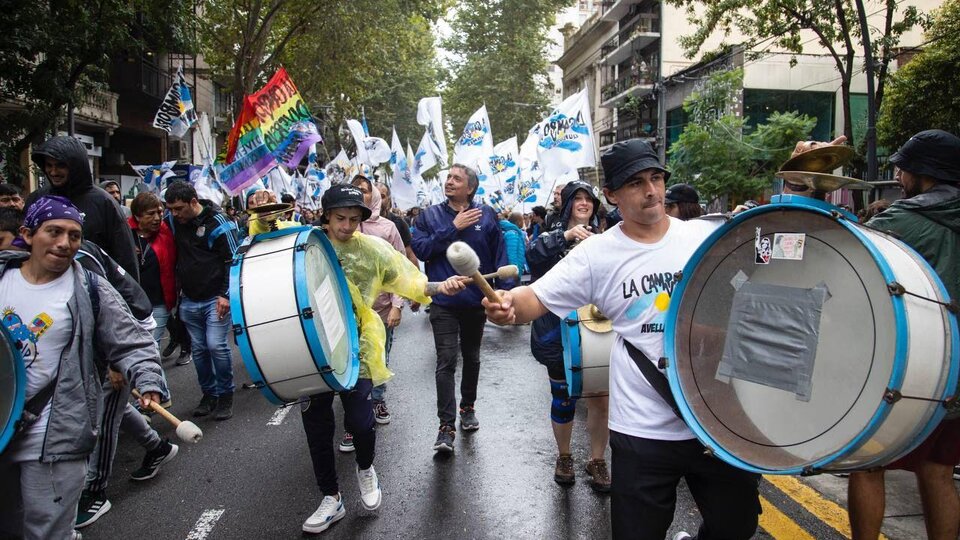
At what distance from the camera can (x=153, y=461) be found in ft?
15.3

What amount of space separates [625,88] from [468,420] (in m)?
34.8

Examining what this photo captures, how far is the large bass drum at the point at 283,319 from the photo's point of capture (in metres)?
3.37

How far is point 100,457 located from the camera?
12.8 feet

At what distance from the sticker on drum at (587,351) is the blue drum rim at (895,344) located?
1.43m

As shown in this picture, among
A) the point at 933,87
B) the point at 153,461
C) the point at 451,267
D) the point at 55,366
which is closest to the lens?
the point at 55,366

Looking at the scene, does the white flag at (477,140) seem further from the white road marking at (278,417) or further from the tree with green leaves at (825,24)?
the white road marking at (278,417)

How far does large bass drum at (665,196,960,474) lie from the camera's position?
1823 mm

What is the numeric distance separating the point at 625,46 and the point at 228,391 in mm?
34367

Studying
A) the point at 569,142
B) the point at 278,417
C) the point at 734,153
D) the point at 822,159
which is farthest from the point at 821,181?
the point at 734,153

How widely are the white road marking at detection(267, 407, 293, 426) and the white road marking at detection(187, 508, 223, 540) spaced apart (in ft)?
5.65

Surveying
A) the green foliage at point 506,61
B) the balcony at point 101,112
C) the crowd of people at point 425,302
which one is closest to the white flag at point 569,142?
the crowd of people at point 425,302

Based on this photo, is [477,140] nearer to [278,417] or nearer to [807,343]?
[278,417]

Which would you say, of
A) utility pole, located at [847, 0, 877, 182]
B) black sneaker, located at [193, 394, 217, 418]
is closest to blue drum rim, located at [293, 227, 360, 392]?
black sneaker, located at [193, 394, 217, 418]

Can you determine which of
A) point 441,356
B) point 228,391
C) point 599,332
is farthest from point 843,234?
point 228,391
